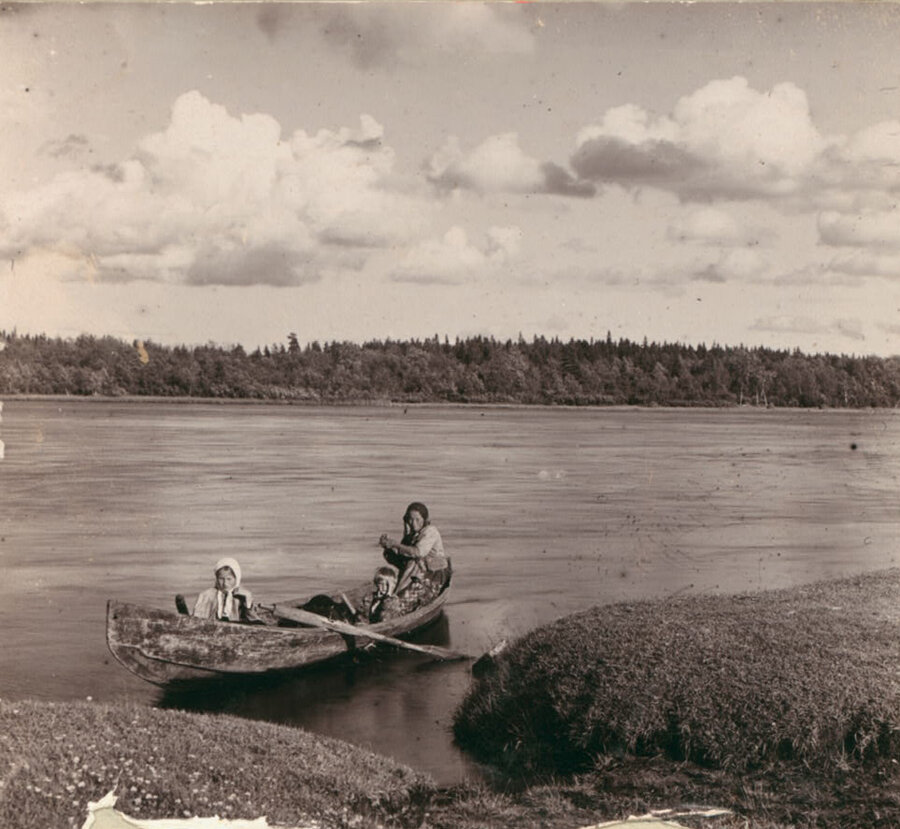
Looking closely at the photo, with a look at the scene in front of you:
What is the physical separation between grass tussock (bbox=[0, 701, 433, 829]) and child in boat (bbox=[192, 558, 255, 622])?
3.72m

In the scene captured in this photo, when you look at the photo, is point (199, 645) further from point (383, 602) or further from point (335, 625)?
point (383, 602)

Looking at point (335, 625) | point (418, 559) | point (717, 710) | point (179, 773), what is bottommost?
point (335, 625)

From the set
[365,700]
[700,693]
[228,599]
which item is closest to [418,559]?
[365,700]

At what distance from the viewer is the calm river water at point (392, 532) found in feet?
53.1

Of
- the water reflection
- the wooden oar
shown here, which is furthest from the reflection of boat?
the water reflection

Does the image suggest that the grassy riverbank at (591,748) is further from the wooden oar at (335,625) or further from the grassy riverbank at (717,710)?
the wooden oar at (335,625)

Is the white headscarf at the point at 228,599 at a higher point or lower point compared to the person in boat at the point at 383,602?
higher

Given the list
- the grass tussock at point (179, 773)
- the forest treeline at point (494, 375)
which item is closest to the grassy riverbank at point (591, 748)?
the grass tussock at point (179, 773)

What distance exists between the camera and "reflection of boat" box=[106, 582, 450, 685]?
45.8ft

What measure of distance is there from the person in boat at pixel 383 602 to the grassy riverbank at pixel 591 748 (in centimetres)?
524

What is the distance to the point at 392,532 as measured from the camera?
35438 millimetres

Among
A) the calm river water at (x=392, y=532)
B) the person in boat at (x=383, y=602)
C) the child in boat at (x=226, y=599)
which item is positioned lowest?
the calm river water at (x=392, y=532)

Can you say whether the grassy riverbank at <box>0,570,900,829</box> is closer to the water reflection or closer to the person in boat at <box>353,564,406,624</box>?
the water reflection

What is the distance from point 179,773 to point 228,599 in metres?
6.22
